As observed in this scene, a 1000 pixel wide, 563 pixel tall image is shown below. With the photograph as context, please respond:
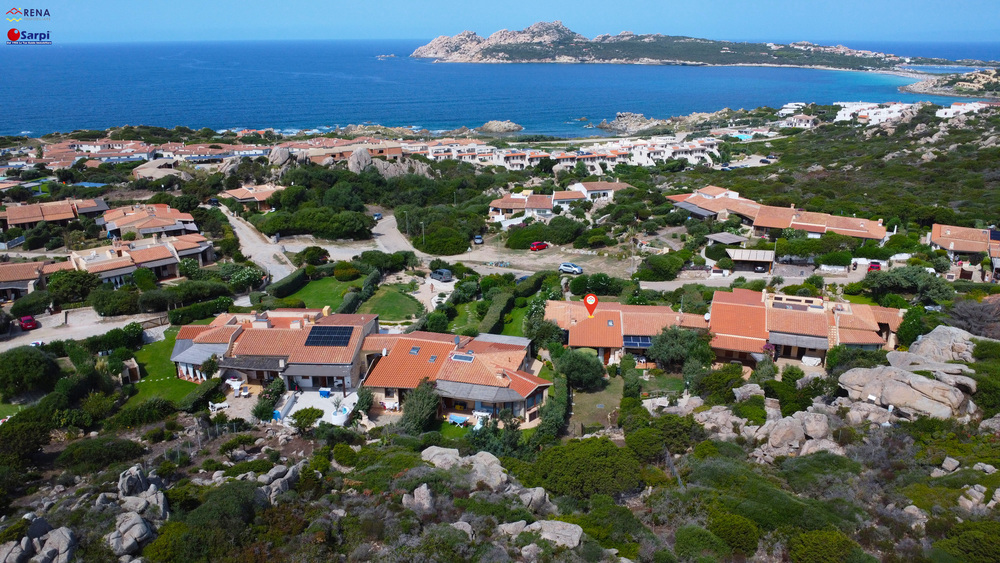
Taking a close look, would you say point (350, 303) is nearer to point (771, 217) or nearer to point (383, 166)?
point (771, 217)

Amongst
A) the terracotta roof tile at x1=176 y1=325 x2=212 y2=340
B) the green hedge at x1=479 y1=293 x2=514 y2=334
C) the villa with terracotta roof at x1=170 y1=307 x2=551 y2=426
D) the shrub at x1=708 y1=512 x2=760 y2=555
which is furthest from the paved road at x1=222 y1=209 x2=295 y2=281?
the shrub at x1=708 y1=512 x2=760 y2=555

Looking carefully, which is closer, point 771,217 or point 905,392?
point 905,392

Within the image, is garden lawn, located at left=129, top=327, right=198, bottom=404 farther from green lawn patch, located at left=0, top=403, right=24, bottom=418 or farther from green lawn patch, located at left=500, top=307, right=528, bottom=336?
green lawn patch, located at left=500, top=307, right=528, bottom=336

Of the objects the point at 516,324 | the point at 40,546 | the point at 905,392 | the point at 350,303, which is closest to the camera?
the point at 40,546

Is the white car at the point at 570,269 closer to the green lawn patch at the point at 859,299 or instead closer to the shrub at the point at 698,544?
the green lawn patch at the point at 859,299

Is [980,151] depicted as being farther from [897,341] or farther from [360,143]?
[360,143]

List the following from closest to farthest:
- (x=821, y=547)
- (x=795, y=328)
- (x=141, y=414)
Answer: (x=821, y=547) < (x=141, y=414) < (x=795, y=328)

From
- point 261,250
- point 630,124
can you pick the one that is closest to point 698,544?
point 261,250
